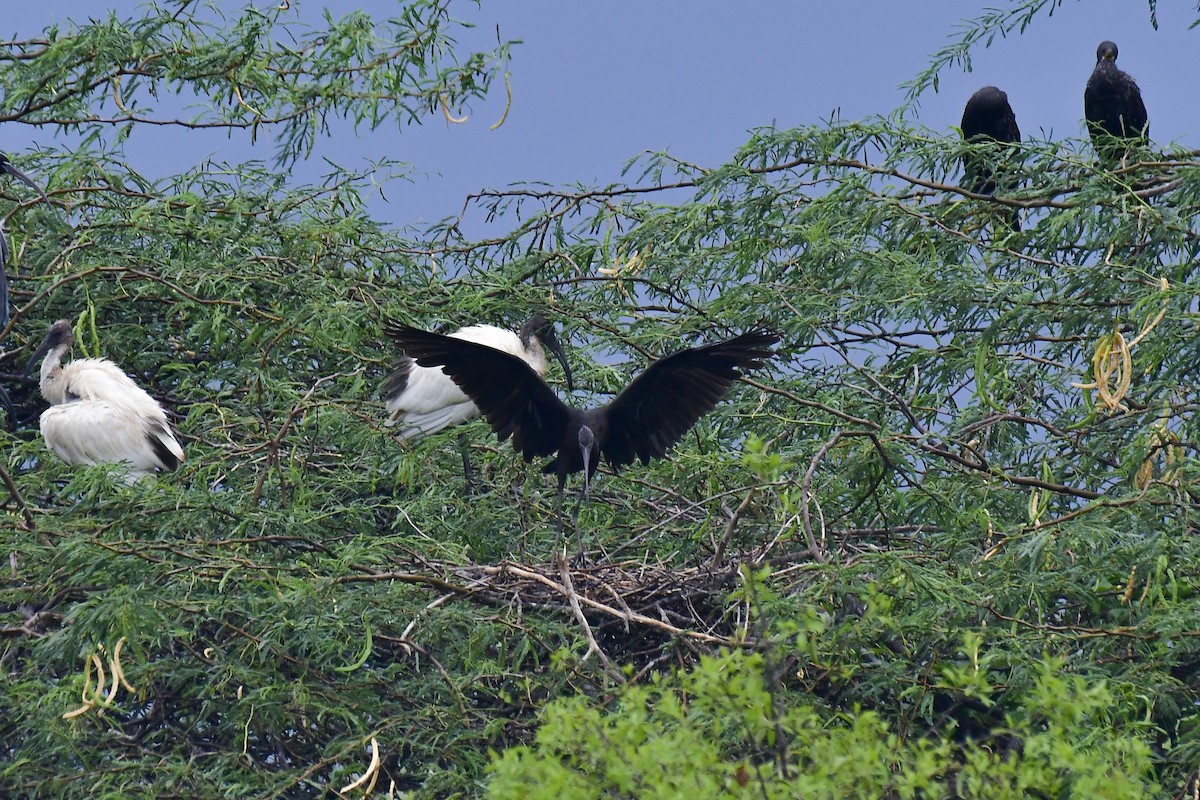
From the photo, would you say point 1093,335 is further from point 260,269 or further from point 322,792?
point 260,269

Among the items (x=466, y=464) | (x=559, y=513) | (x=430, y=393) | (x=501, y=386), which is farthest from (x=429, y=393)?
(x=559, y=513)

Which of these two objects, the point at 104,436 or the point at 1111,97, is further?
the point at 1111,97

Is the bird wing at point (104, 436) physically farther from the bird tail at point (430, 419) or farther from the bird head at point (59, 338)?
the bird tail at point (430, 419)

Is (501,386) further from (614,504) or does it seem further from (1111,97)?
(1111,97)

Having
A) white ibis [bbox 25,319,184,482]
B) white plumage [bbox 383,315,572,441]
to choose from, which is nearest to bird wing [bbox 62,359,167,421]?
white ibis [bbox 25,319,184,482]

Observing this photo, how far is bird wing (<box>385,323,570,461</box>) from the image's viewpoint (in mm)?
6262

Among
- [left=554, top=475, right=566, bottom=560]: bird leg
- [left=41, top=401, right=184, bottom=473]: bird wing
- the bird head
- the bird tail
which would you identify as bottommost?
[left=41, top=401, right=184, bottom=473]: bird wing

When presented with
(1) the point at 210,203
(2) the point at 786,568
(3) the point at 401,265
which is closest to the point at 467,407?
(3) the point at 401,265

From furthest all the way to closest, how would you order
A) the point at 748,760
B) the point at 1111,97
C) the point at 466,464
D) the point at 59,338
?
the point at 1111,97
the point at 59,338
the point at 466,464
the point at 748,760

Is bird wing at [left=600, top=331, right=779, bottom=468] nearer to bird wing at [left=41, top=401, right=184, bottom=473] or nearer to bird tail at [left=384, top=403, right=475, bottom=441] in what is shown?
bird tail at [left=384, top=403, right=475, bottom=441]

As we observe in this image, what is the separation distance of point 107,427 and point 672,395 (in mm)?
2680

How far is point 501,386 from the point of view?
260 inches

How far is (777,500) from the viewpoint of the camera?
244 inches

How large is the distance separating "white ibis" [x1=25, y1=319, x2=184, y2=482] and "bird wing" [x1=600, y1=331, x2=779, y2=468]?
2089 mm
